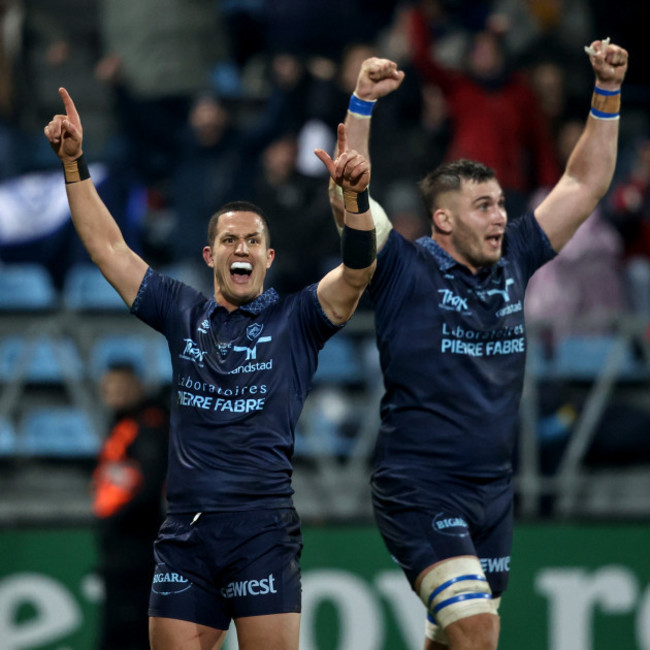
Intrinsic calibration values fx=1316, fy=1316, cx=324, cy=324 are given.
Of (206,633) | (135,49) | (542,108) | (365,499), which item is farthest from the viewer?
(135,49)

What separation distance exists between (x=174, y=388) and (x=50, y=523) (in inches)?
147

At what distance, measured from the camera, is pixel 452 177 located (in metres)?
5.88

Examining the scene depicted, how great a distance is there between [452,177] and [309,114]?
4.69 metres

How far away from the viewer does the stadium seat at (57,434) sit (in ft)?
29.2

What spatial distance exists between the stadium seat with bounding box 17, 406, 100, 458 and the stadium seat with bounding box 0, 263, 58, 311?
998 mm

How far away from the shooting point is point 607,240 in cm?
951

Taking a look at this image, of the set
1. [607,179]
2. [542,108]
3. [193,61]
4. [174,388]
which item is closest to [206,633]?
[174,388]

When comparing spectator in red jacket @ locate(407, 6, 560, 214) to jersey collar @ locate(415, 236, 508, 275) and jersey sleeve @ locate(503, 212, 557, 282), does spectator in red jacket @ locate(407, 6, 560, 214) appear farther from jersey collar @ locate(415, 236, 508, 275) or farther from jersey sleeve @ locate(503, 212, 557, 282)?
jersey collar @ locate(415, 236, 508, 275)

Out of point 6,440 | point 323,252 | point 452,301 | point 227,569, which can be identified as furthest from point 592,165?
point 6,440

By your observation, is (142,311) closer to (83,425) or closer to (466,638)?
(466,638)

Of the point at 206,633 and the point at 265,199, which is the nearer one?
the point at 206,633

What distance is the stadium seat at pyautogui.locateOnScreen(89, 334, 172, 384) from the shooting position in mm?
8625

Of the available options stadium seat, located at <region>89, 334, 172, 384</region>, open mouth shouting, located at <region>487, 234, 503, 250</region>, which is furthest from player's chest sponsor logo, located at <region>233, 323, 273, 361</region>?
stadium seat, located at <region>89, 334, 172, 384</region>

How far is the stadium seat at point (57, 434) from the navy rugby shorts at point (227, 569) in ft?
12.3
